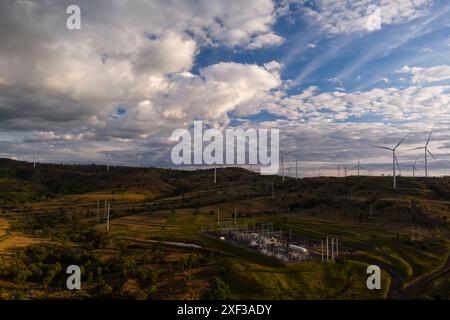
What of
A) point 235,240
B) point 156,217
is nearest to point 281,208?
point 156,217

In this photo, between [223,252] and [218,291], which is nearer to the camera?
[218,291]

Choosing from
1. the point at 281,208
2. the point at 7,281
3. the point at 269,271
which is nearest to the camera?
the point at 7,281

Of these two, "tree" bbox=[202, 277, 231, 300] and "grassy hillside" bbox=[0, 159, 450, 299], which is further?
"grassy hillside" bbox=[0, 159, 450, 299]

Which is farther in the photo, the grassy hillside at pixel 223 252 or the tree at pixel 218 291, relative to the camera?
the grassy hillside at pixel 223 252

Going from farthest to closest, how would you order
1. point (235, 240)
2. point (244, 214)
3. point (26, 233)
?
1. point (244, 214)
2. point (26, 233)
3. point (235, 240)

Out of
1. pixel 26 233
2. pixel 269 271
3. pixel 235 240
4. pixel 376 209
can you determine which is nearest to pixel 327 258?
pixel 269 271

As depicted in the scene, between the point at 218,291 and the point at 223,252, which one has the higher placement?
the point at 223,252

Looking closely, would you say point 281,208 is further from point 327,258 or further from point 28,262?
point 28,262

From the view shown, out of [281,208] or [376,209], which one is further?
[281,208]
